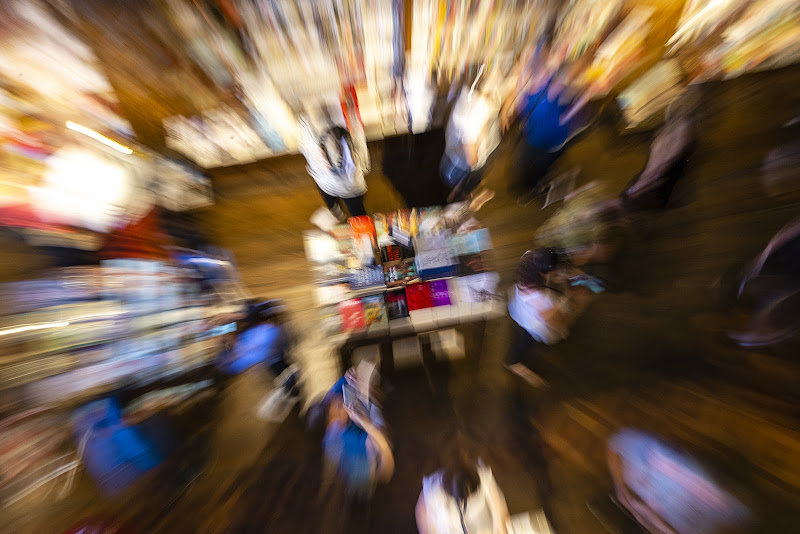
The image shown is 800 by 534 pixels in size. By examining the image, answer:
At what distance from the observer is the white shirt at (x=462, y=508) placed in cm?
88

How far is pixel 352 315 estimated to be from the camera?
1278 mm

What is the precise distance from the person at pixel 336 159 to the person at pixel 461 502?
3.86ft

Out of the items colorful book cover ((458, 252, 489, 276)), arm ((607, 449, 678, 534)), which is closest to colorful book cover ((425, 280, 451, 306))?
colorful book cover ((458, 252, 489, 276))

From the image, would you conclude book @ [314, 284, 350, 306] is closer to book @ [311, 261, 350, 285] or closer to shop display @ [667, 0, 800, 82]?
book @ [311, 261, 350, 285]

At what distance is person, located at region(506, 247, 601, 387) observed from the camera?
1.17 metres

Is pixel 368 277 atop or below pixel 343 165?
below

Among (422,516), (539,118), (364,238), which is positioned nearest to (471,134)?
(539,118)

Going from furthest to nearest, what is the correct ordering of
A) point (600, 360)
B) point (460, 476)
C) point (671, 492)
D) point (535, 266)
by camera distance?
point (535, 266)
point (600, 360)
point (460, 476)
point (671, 492)

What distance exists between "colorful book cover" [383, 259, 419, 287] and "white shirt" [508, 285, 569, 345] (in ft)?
1.65

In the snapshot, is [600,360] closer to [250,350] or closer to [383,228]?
[383,228]

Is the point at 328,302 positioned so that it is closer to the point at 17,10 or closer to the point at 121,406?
the point at 121,406

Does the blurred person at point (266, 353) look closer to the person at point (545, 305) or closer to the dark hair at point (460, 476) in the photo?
the dark hair at point (460, 476)

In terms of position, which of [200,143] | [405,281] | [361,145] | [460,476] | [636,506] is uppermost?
[200,143]

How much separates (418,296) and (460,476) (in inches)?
28.3
